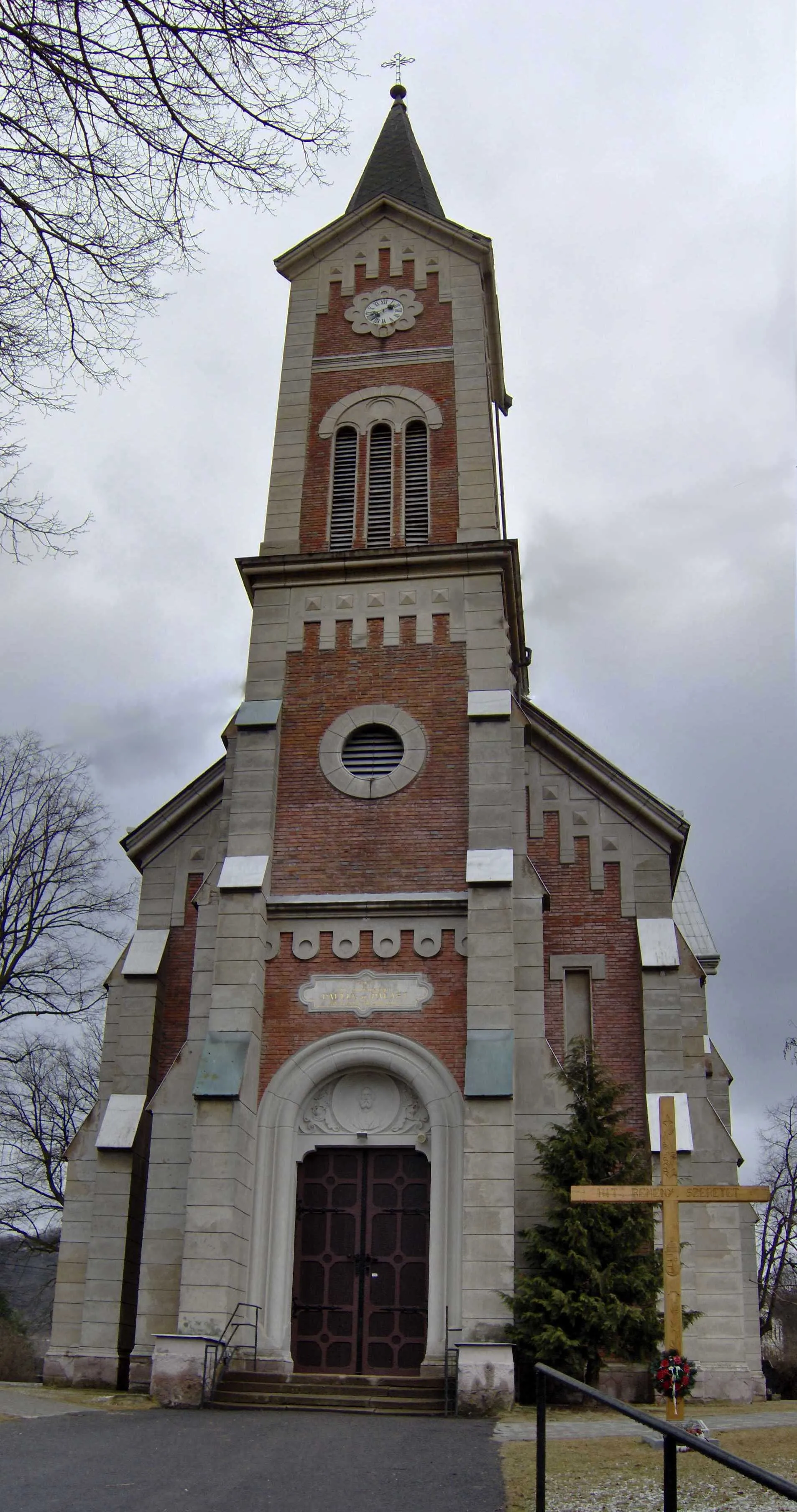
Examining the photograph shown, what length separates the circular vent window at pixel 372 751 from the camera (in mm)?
19625

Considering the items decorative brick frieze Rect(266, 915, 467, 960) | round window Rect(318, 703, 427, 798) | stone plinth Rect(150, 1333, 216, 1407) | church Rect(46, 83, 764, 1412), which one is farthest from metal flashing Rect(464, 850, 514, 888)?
stone plinth Rect(150, 1333, 216, 1407)

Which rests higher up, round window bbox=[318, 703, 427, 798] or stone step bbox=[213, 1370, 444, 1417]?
round window bbox=[318, 703, 427, 798]

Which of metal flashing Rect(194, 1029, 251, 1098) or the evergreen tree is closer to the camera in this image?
the evergreen tree

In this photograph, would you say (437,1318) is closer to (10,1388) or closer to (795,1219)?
(10,1388)

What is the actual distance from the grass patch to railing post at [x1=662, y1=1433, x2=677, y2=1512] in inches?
60.2

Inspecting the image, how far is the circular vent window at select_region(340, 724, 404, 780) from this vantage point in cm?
1962

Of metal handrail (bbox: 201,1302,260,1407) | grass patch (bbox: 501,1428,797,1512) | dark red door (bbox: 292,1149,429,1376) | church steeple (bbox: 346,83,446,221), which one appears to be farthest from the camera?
church steeple (bbox: 346,83,446,221)

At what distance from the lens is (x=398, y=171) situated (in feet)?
90.8

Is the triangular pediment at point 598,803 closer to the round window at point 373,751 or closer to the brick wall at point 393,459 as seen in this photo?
the round window at point 373,751

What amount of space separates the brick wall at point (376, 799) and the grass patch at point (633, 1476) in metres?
8.22

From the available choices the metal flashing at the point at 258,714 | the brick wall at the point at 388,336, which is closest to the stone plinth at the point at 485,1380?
the metal flashing at the point at 258,714

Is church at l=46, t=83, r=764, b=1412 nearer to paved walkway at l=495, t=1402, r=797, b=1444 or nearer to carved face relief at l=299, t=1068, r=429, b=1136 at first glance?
carved face relief at l=299, t=1068, r=429, b=1136

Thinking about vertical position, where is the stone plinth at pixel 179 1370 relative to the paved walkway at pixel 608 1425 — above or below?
above

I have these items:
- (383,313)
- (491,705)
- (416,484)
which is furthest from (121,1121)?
(383,313)
